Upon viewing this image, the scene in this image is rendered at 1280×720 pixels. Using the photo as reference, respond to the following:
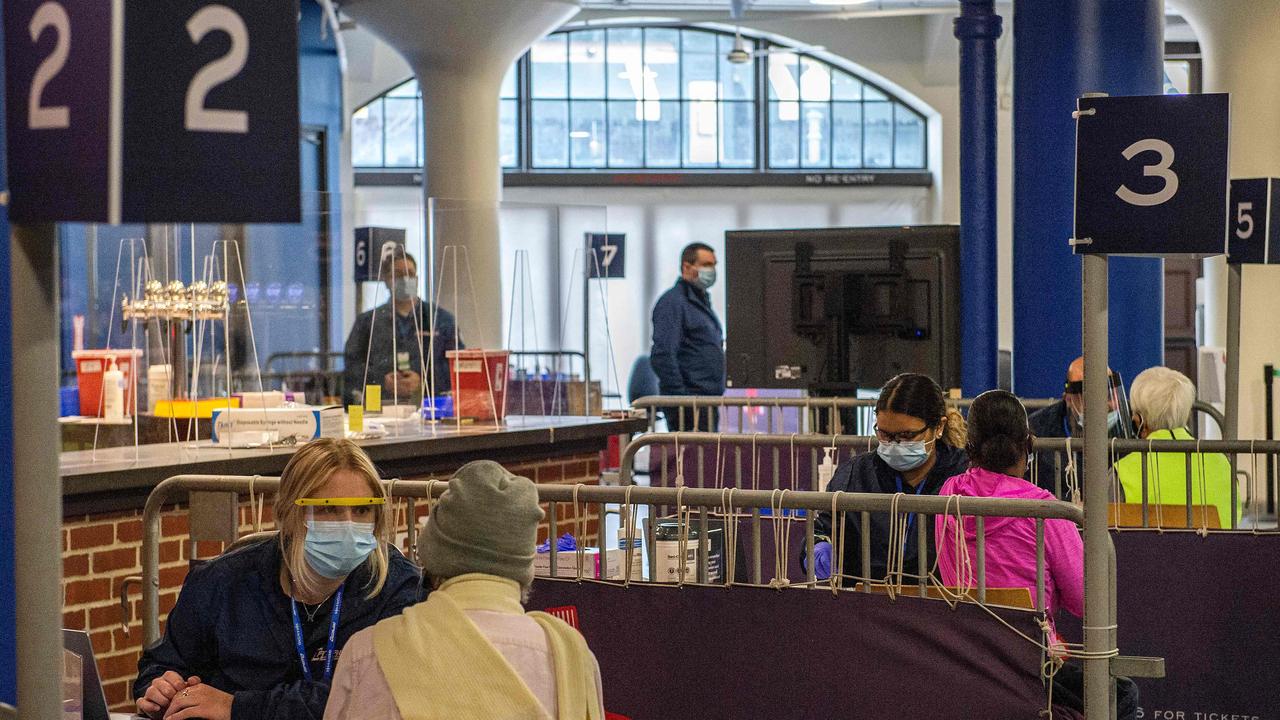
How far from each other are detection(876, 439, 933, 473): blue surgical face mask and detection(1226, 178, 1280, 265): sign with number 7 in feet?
6.23

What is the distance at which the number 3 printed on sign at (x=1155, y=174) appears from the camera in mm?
2811

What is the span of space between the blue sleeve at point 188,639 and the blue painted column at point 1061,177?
16.4ft

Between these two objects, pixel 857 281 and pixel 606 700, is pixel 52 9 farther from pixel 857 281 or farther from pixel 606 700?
pixel 857 281

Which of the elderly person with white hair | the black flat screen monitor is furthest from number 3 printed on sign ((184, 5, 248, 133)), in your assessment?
the black flat screen monitor

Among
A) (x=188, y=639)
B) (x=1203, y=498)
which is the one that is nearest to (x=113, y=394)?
(x=188, y=639)

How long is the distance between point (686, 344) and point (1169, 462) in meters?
4.54

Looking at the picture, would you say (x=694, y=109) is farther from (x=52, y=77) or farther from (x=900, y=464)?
(x=52, y=77)

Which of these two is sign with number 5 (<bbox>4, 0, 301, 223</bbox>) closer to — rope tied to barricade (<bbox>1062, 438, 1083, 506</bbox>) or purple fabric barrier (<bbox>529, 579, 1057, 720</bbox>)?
purple fabric barrier (<bbox>529, 579, 1057, 720</bbox>)

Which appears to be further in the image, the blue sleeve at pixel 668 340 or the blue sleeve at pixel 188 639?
the blue sleeve at pixel 668 340

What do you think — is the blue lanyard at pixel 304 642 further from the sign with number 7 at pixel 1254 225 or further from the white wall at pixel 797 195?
the white wall at pixel 797 195

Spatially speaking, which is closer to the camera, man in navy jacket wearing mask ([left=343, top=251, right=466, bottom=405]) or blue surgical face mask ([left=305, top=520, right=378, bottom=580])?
blue surgical face mask ([left=305, top=520, right=378, bottom=580])

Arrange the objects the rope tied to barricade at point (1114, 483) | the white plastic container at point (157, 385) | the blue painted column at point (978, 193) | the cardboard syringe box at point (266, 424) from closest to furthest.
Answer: the rope tied to barricade at point (1114, 483)
the cardboard syringe box at point (266, 424)
the white plastic container at point (157, 385)
the blue painted column at point (978, 193)

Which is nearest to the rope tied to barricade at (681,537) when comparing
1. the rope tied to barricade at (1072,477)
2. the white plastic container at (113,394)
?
the rope tied to barricade at (1072,477)

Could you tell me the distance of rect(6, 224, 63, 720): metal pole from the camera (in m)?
1.45
